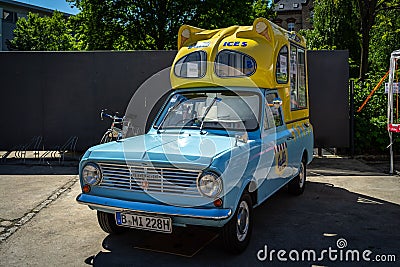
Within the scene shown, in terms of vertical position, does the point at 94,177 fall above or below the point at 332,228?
above

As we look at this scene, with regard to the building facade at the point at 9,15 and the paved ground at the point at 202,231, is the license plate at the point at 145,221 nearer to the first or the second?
the paved ground at the point at 202,231

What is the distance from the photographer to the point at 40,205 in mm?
6879

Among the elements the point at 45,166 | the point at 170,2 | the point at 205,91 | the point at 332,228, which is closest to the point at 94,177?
the point at 205,91

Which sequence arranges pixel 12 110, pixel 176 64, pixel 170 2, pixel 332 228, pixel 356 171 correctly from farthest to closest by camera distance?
pixel 170 2
pixel 12 110
pixel 356 171
pixel 176 64
pixel 332 228

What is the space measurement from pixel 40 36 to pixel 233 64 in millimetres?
41333

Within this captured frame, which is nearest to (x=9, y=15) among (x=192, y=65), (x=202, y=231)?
(x=192, y=65)

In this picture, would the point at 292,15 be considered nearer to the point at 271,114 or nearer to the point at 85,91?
the point at 85,91

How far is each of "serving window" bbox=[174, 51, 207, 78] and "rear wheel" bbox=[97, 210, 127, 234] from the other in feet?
7.66

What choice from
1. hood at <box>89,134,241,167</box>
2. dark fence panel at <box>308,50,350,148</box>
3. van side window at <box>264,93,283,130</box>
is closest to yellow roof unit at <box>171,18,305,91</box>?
van side window at <box>264,93,283,130</box>

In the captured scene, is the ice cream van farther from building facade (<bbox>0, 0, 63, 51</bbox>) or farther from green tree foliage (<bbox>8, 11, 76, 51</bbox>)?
building facade (<bbox>0, 0, 63, 51</bbox>)

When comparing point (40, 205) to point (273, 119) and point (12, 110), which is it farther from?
point (12, 110)

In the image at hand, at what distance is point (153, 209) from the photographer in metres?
4.29

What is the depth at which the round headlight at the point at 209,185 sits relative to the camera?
4188mm

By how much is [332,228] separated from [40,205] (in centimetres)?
447
